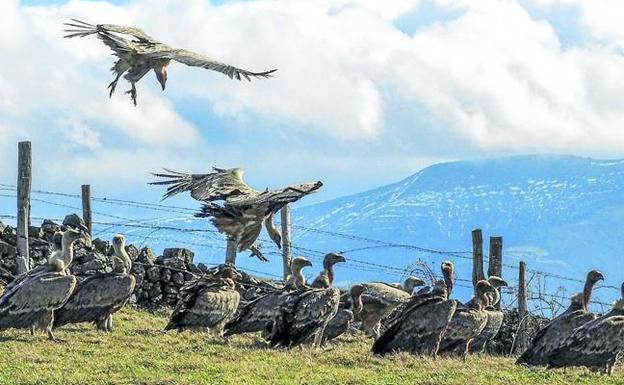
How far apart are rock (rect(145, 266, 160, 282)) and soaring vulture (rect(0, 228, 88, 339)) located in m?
7.89

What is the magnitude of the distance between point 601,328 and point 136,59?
9.08 meters

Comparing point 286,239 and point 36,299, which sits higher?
point 286,239

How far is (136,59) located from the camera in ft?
73.4

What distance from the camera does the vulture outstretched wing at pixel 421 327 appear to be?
20.8 m

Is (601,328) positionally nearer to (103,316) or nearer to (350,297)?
(350,297)

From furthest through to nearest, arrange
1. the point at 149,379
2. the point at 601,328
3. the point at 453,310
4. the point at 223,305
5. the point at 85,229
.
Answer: the point at 85,229 < the point at 223,305 < the point at 453,310 < the point at 601,328 < the point at 149,379

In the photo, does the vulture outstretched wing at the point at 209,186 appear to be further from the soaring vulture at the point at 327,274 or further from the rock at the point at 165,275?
the rock at the point at 165,275

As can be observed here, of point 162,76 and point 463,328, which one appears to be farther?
point 162,76

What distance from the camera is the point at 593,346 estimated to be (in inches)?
770

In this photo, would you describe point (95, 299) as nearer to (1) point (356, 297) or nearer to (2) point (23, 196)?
(1) point (356, 297)

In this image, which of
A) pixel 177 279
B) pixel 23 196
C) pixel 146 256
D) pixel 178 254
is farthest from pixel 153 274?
pixel 23 196

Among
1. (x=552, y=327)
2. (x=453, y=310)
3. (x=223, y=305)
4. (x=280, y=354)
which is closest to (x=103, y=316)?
(x=223, y=305)

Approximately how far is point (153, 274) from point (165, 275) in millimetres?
331

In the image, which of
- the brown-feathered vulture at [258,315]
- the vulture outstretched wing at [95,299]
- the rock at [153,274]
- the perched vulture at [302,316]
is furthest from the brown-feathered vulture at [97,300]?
the rock at [153,274]
